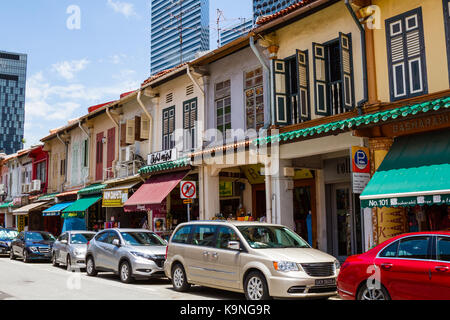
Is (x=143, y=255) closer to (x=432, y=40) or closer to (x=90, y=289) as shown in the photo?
(x=90, y=289)

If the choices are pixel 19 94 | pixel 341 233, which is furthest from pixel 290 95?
pixel 19 94

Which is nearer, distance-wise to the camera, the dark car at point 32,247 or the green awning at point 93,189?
the dark car at point 32,247

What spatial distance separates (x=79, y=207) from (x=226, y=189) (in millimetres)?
9684

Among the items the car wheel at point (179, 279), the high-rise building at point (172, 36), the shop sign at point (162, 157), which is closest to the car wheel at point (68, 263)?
the shop sign at point (162, 157)

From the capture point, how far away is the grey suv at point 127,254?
12.8 metres

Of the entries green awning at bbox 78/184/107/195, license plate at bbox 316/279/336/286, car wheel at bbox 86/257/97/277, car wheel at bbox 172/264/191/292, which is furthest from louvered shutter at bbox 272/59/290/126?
green awning at bbox 78/184/107/195

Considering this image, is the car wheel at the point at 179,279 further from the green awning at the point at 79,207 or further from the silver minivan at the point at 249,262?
the green awning at the point at 79,207

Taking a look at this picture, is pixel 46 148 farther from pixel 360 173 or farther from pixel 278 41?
pixel 360 173

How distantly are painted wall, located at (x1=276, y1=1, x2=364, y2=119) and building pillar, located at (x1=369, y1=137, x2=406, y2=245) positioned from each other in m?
1.59

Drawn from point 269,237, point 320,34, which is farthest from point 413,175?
point 320,34

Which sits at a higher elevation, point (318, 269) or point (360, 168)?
point (360, 168)

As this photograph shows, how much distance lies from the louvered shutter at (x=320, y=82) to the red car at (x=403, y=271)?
597 centimetres

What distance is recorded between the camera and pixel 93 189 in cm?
2536
